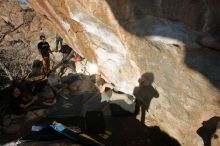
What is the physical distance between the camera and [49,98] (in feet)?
30.9

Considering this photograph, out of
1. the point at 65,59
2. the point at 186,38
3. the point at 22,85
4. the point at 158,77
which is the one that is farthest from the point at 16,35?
the point at 186,38

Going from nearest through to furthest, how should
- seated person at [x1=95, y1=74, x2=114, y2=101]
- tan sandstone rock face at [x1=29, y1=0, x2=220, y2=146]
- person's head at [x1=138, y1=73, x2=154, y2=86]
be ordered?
tan sandstone rock face at [x1=29, y1=0, x2=220, y2=146]
person's head at [x1=138, y1=73, x2=154, y2=86]
seated person at [x1=95, y1=74, x2=114, y2=101]

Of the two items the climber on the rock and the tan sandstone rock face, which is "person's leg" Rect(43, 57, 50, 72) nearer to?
the climber on the rock

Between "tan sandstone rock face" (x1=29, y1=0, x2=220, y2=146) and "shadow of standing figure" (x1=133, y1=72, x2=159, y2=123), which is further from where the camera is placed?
"shadow of standing figure" (x1=133, y1=72, x2=159, y2=123)

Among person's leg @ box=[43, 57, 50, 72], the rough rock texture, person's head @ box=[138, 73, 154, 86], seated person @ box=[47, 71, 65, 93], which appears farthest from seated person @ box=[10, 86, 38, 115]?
person's head @ box=[138, 73, 154, 86]

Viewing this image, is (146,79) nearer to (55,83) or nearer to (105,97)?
(105,97)

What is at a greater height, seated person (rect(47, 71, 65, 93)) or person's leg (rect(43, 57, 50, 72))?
person's leg (rect(43, 57, 50, 72))

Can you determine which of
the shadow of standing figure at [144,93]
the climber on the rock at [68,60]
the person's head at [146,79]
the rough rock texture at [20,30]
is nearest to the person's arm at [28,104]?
the climber on the rock at [68,60]

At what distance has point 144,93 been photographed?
724 cm

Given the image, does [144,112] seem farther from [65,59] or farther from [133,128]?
[65,59]

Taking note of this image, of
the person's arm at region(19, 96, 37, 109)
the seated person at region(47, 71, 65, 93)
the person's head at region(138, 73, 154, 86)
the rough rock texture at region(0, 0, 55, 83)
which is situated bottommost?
the person's arm at region(19, 96, 37, 109)

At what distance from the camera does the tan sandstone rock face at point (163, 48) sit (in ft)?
16.3

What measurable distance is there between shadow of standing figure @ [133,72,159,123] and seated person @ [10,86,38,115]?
134 inches

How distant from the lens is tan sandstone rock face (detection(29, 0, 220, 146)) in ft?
16.3
